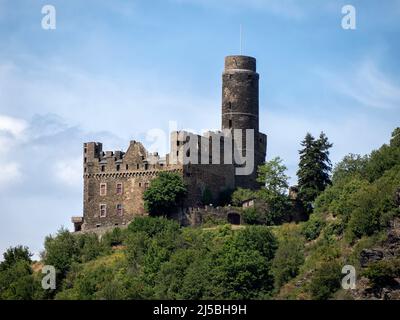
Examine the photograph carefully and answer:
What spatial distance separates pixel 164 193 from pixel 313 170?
34.6 ft

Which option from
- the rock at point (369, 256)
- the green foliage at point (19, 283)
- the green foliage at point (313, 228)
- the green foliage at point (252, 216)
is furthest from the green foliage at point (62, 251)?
the rock at point (369, 256)

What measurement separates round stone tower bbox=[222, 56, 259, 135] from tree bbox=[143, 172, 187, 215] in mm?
9050

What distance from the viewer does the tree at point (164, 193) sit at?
385 ft

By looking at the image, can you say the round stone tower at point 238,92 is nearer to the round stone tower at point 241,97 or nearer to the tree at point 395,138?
the round stone tower at point 241,97

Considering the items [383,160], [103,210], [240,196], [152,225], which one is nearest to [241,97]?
[240,196]

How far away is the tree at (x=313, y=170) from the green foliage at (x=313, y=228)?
6954mm

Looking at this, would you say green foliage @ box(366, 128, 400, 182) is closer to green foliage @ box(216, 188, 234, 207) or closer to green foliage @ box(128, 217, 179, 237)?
green foliage @ box(216, 188, 234, 207)

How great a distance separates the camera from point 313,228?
11188cm

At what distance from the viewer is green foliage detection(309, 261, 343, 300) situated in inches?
4070

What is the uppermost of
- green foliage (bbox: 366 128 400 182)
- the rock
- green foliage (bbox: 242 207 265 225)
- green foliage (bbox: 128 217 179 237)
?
green foliage (bbox: 366 128 400 182)

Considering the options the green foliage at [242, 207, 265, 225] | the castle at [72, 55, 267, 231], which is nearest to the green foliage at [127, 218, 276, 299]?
the castle at [72, 55, 267, 231]
